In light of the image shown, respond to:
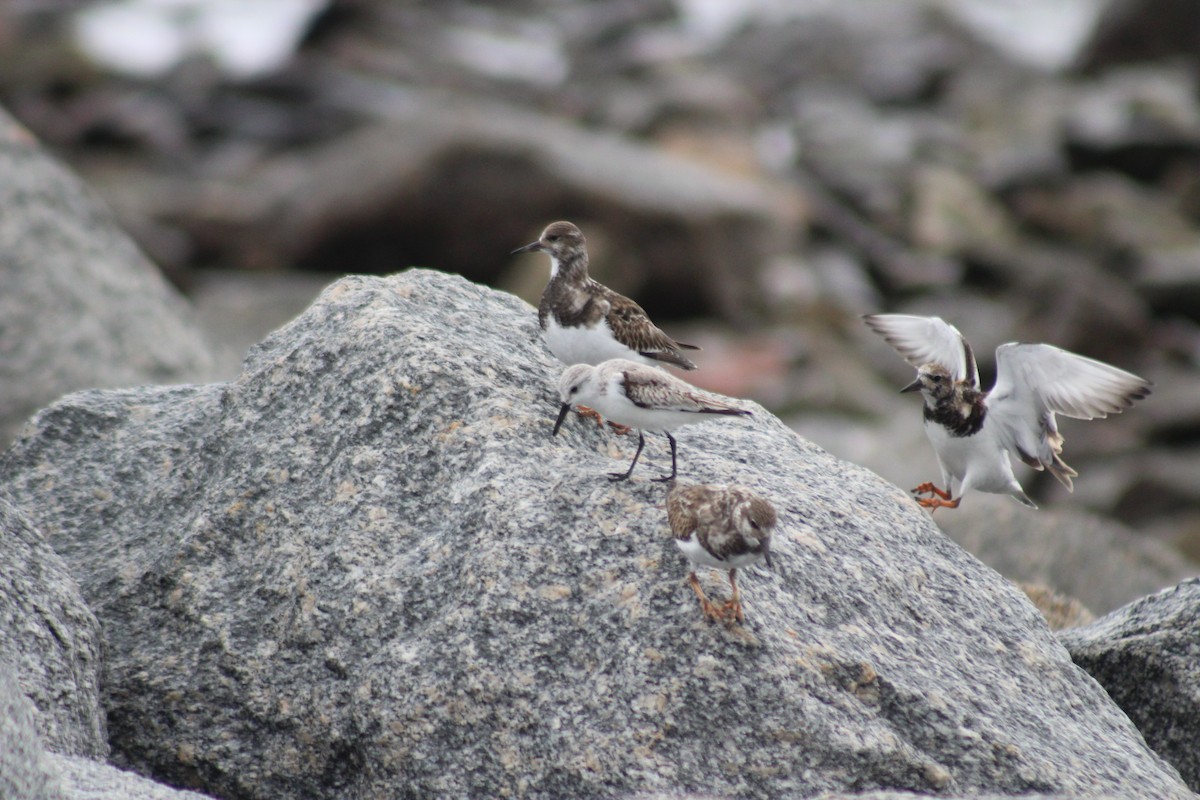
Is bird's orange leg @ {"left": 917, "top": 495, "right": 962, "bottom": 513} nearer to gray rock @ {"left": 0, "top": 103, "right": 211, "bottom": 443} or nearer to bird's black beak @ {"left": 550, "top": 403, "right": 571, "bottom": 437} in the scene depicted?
bird's black beak @ {"left": 550, "top": 403, "right": 571, "bottom": 437}

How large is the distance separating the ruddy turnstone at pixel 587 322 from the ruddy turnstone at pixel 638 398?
1.37m

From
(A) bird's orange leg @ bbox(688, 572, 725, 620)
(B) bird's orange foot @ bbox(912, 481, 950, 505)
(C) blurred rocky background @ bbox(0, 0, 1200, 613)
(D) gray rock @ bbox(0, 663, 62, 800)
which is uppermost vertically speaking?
(A) bird's orange leg @ bbox(688, 572, 725, 620)

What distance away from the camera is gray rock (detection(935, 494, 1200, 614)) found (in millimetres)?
11953

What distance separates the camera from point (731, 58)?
48531 millimetres

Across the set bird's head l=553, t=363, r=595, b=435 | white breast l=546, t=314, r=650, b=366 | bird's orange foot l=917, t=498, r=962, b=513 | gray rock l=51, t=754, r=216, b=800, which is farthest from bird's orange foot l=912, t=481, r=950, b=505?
gray rock l=51, t=754, r=216, b=800

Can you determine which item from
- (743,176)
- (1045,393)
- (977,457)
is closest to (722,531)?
(1045,393)

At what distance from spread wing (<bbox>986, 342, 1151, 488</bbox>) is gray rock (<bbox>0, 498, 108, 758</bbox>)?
231 inches

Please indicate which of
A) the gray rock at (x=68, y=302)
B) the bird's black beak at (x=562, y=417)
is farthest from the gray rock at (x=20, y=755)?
the gray rock at (x=68, y=302)

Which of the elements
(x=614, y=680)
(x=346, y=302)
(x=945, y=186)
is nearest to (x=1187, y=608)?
(x=614, y=680)

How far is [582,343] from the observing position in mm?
8398

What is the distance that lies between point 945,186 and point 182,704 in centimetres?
2961

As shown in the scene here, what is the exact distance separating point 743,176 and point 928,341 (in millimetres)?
20882

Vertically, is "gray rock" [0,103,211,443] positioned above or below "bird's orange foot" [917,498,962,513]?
below

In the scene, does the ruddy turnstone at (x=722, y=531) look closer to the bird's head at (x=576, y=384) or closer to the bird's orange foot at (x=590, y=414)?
the bird's head at (x=576, y=384)
